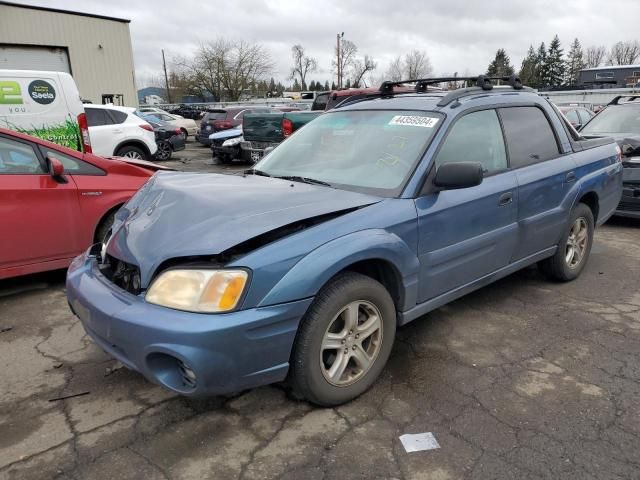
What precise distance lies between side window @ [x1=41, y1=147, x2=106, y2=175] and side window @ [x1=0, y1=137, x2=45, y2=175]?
12 centimetres

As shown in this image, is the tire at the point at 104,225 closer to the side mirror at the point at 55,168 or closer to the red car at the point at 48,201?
the red car at the point at 48,201

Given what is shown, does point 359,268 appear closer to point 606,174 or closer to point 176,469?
point 176,469

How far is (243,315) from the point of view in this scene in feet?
7.26

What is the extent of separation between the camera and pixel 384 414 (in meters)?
2.68

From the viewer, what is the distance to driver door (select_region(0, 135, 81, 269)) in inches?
161

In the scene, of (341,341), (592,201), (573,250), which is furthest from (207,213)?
(592,201)

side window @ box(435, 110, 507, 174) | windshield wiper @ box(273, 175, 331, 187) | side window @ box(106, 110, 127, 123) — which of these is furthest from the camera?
side window @ box(106, 110, 127, 123)

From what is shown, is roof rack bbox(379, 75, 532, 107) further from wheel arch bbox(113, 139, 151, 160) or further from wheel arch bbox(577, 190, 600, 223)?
wheel arch bbox(113, 139, 151, 160)

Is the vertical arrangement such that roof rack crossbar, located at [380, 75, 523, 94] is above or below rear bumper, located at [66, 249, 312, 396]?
above

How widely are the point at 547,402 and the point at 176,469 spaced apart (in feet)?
6.57

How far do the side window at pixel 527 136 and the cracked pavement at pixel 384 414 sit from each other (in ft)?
4.14

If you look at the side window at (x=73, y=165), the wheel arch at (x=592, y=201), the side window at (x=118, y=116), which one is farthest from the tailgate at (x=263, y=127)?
the wheel arch at (x=592, y=201)

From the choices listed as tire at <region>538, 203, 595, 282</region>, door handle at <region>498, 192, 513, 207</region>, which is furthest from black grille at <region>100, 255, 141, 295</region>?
tire at <region>538, 203, 595, 282</region>

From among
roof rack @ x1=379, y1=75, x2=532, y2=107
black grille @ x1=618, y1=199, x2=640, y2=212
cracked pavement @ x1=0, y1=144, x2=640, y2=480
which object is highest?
roof rack @ x1=379, y1=75, x2=532, y2=107
